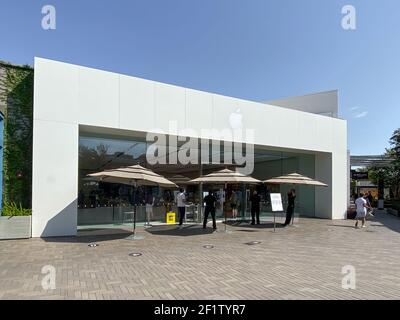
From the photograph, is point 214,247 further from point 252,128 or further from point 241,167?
point 241,167

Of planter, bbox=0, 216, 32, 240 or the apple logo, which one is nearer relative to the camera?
planter, bbox=0, 216, 32, 240

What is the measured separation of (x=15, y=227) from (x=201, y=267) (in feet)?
21.6

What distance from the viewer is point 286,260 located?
7906mm

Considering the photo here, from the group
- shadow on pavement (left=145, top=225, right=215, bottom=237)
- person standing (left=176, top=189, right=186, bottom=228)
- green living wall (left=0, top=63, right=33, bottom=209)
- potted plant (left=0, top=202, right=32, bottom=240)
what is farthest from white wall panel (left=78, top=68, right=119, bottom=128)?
shadow on pavement (left=145, top=225, right=215, bottom=237)

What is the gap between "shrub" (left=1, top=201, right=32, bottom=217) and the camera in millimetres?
10383

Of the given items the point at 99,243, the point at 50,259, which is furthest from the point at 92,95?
the point at 50,259

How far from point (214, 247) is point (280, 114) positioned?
31.0 feet

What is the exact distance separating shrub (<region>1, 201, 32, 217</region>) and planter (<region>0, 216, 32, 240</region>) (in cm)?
14

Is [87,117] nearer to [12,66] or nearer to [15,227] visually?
[12,66]

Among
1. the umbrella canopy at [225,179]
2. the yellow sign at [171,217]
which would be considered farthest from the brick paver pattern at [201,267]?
the yellow sign at [171,217]

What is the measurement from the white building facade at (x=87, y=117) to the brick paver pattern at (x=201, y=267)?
1354 millimetres

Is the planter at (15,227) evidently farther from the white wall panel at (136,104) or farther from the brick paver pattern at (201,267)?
the white wall panel at (136,104)

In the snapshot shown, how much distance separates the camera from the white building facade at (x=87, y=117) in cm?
1091

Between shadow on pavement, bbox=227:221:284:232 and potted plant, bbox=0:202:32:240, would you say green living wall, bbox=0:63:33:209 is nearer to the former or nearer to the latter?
potted plant, bbox=0:202:32:240
